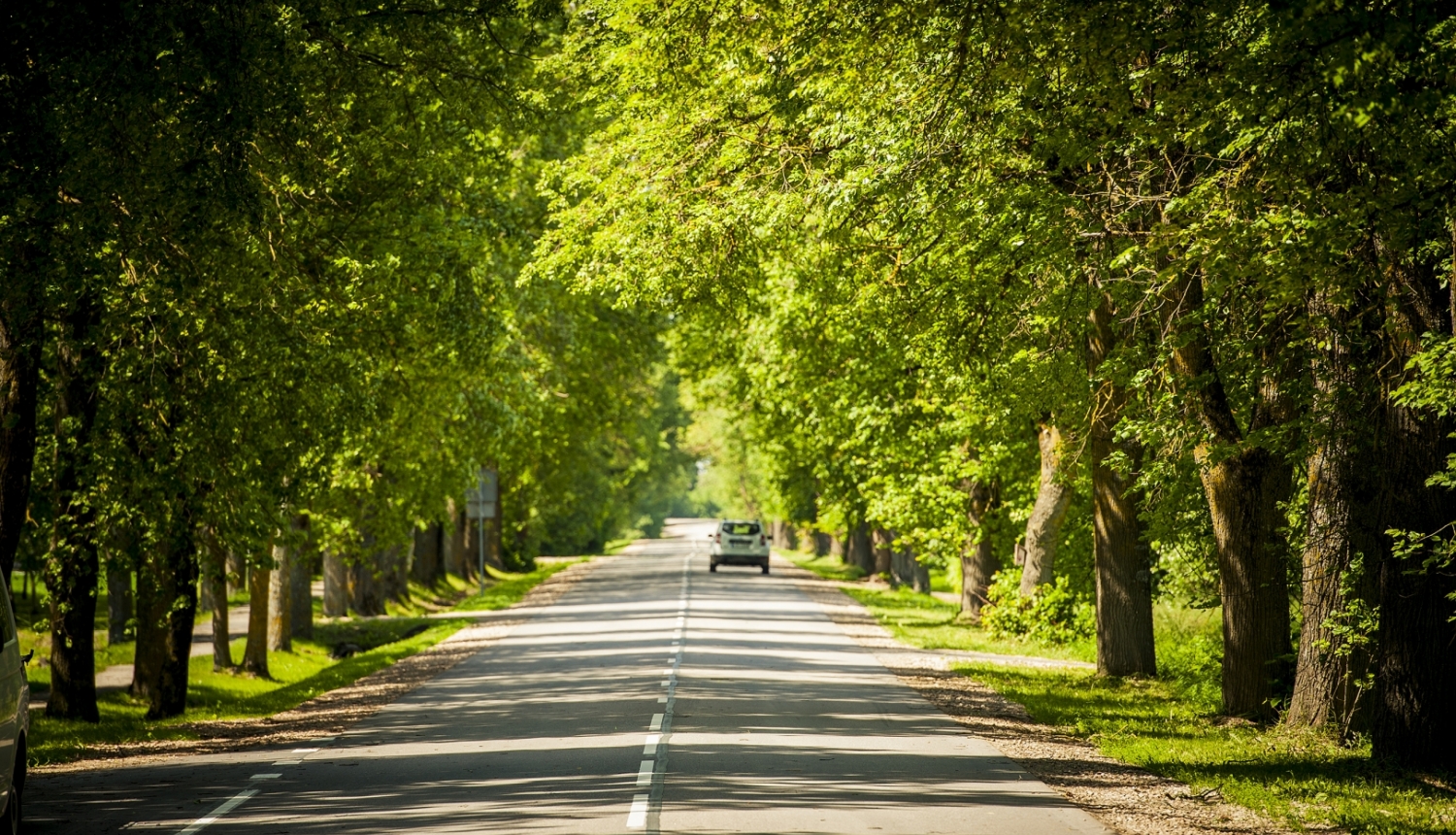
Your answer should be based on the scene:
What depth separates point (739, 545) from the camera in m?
61.3

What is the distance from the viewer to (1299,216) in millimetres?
10570

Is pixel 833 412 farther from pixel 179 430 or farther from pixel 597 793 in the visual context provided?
pixel 597 793

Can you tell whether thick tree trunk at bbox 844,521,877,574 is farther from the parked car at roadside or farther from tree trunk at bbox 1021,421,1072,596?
the parked car at roadside

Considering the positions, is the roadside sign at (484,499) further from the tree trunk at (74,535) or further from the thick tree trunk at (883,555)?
the tree trunk at (74,535)

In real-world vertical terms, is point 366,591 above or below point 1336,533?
below

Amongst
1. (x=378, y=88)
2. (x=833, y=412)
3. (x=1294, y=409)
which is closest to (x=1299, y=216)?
(x=1294, y=409)

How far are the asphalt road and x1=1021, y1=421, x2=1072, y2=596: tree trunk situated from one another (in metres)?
5.11

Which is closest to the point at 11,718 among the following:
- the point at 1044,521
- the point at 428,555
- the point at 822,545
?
the point at 1044,521

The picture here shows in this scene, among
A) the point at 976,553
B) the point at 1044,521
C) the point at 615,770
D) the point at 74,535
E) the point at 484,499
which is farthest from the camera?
the point at 484,499

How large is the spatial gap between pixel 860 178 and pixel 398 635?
23367mm

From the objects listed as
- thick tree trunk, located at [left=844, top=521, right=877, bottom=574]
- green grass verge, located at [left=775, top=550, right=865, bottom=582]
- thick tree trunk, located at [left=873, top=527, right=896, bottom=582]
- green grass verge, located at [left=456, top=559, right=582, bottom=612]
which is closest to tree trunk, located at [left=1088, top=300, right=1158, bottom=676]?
green grass verge, located at [left=456, top=559, right=582, bottom=612]

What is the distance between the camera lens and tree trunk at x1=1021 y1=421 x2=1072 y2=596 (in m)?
27.3

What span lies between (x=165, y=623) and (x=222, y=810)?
842 cm

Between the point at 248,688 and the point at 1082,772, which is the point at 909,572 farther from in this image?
the point at 1082,772
